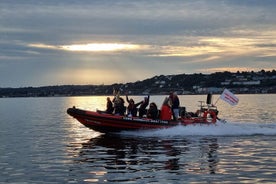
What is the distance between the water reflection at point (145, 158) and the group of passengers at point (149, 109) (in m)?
1.28

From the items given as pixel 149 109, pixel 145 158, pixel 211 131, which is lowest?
pixel 145 158

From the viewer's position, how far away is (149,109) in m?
22.8

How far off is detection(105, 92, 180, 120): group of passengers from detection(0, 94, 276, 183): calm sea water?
808mm

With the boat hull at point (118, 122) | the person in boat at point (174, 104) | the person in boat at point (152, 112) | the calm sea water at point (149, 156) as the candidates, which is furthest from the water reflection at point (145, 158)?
the person in boat at point (174, 104)

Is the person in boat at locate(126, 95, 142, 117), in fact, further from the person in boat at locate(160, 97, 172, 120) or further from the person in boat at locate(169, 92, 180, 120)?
the person in boat at locate(169, 92, 180, 120)

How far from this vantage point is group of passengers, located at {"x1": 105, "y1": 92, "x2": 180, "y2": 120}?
74.5 ft

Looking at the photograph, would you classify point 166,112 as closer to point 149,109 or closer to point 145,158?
point 149,109

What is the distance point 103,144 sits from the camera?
20.8 m

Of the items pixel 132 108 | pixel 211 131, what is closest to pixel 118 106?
pixel 132 108

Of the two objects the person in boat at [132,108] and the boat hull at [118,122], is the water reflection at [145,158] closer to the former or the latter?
the boat hull at [118,122]

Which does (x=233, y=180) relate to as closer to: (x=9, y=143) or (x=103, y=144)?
(x=103, y=144)

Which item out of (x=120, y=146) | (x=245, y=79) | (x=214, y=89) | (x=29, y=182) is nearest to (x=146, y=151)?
(x=120, y=146)

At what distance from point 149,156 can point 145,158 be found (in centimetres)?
49

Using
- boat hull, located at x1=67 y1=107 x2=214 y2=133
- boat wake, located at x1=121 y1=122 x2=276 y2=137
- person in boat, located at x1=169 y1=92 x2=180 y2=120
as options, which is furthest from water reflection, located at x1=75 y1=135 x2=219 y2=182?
person in boat, located at x1=169 y1=92 x2=180 y2=120
